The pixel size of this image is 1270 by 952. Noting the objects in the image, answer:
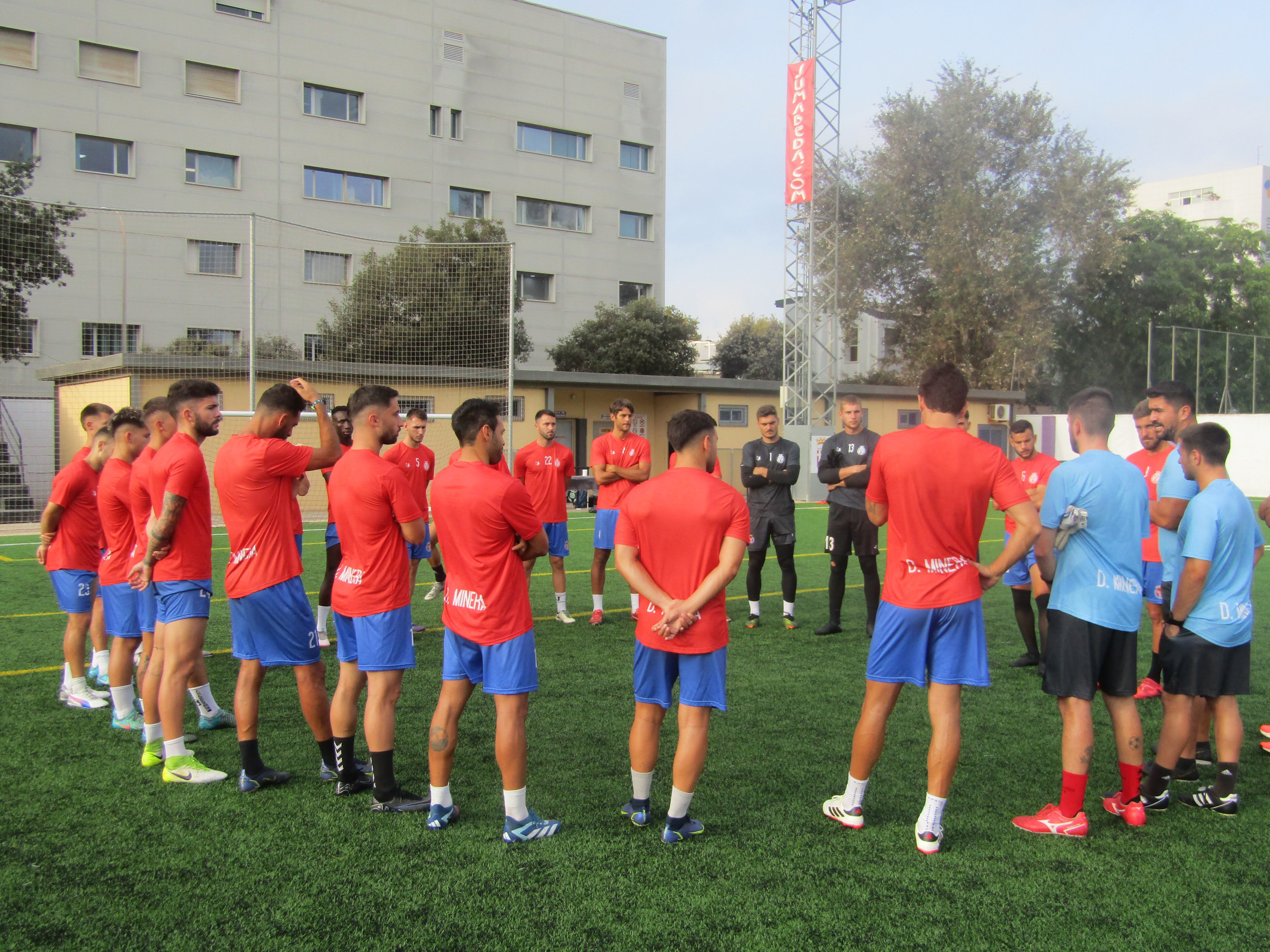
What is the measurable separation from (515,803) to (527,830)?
0.45 ft

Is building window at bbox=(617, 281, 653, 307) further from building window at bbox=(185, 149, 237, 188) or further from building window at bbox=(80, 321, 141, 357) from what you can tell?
building window at bbox=(80, 321, 141, 357)

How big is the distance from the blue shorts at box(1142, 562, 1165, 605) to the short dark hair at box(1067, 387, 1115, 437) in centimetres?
205

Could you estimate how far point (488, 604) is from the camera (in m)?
3.67

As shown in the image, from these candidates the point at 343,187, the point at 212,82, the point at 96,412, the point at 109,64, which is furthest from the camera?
the point at 343,187

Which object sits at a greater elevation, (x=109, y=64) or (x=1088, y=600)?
(x=109, y=64)

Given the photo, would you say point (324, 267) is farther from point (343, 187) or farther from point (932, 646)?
point (932, 646)

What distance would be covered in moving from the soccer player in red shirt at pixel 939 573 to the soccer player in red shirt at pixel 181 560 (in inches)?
134

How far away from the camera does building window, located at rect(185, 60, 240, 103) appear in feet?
95.8

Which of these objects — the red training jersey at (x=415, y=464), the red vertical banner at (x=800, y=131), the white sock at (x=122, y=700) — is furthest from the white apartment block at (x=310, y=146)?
the white sock at (x=122, y=700)

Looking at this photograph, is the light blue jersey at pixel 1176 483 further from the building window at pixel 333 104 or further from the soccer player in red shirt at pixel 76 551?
the building window at pixel 333 104

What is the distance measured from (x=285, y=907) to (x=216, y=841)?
771 mm

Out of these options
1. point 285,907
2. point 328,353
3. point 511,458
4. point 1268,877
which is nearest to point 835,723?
point 1268,877

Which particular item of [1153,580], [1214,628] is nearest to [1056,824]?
[1214,628]

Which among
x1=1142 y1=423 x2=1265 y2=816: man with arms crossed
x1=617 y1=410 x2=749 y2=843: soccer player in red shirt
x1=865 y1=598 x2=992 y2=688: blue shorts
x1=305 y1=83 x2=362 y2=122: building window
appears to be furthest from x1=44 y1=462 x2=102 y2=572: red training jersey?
x1=305 y1=83 x2=362 y2=122: building window
